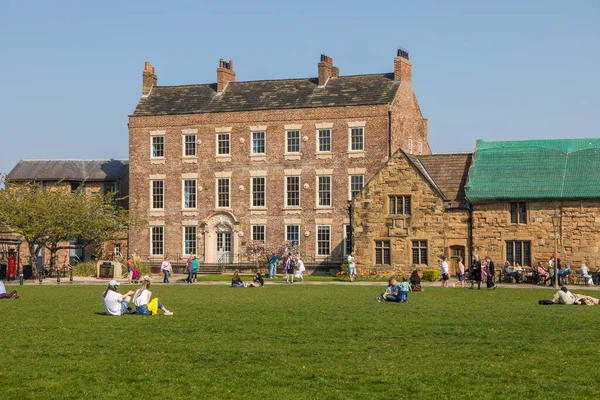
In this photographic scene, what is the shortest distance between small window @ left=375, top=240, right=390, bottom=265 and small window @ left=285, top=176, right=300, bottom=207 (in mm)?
11490

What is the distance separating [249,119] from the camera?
65.7 m

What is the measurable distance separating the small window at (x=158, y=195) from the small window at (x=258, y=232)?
6955mm

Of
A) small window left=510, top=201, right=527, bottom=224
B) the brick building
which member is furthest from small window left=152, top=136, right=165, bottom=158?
small window left=510, top=201, right=527, bottom=224

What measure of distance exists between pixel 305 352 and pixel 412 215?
1382 inches

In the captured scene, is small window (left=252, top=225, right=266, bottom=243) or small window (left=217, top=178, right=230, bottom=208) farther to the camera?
small window (left=217, top=178, right=230, bottom=208)

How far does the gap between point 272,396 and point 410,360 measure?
4.02 metres

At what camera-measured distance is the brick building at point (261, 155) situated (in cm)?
6306

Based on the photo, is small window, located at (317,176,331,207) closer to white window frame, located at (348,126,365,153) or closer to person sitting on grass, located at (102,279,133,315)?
white window frame, located at (348,126,365,153)

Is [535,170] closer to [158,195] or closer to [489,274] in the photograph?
[489,274]

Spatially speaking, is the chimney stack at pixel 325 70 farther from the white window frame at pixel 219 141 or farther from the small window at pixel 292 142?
the white window frame at pixel 219 141

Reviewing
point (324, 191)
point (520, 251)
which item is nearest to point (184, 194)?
point (324, 191)

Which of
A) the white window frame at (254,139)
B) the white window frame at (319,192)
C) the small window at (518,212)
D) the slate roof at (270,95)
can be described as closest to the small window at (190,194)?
the white window frame at (254,139)

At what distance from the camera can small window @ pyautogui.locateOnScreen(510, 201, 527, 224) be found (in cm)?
5091

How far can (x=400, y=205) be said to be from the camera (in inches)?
2106
